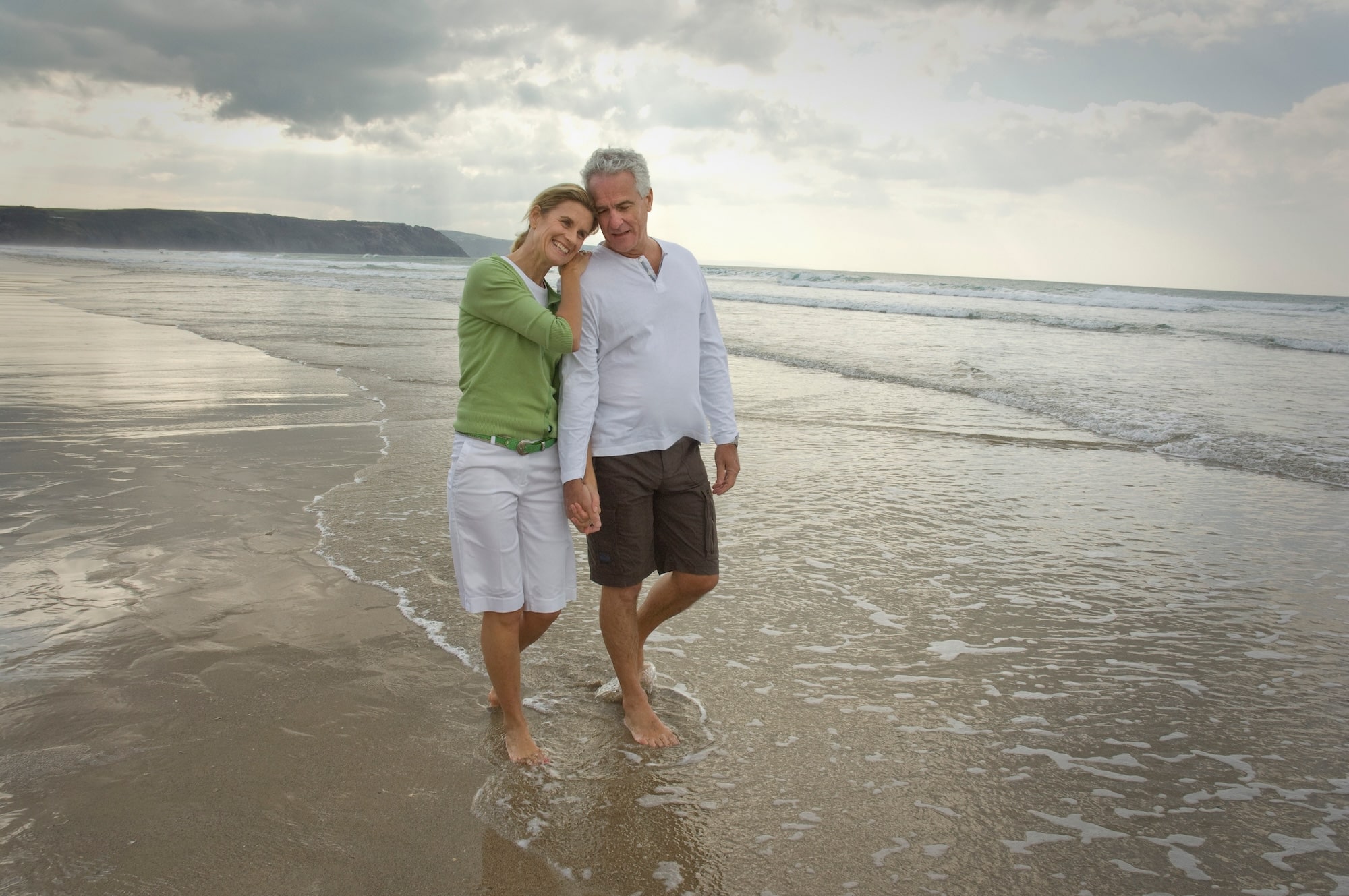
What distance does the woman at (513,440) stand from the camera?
267 cm

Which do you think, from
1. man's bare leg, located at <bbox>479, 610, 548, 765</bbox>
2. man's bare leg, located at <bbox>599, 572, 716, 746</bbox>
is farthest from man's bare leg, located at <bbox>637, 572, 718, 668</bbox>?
man's bare leg, located at <bbox>479, 610, 548, 765</bbox>

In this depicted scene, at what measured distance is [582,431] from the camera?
109 inches

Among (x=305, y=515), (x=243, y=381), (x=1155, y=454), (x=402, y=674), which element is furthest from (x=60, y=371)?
(x=1155, y=454)

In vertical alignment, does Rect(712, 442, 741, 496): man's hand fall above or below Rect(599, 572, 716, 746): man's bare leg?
above

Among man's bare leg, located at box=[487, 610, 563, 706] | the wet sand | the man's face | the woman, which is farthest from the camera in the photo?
man's bare leg, located at box=[487, 610, 563, 706]

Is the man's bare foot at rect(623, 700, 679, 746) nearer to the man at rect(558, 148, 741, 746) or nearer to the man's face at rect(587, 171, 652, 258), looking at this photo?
the man at rect(558, 148, 741, 746)

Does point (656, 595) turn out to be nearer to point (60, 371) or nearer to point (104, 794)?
point (104, 794)

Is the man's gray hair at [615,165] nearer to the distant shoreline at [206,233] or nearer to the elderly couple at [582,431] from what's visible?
the elderly couple at [582,431]

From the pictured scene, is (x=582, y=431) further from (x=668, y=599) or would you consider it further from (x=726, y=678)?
(x=726, y=678)

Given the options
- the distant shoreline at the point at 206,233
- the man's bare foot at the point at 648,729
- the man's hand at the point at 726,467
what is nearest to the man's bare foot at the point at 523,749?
the man's bare foot at the point at 648,729

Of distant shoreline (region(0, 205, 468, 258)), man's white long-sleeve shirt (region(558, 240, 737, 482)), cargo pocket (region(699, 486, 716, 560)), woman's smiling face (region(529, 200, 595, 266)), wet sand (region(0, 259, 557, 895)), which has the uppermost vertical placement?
distant shoreline (region(0, 205, 468, 258))

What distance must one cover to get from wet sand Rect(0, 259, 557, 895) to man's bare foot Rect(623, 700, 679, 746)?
1.64ft

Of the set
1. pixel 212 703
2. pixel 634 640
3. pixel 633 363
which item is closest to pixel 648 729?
pixel 634 640

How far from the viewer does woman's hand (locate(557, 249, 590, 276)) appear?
276cm
